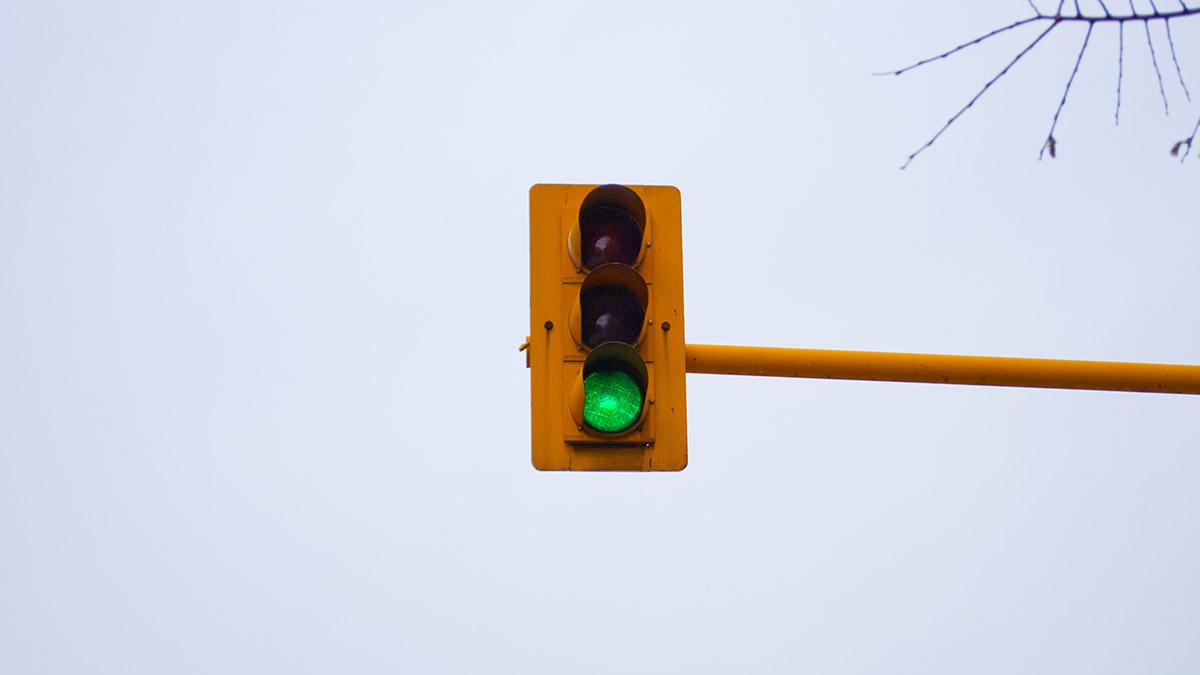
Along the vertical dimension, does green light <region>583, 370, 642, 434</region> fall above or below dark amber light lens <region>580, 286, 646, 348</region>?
below

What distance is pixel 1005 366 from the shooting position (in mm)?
4859

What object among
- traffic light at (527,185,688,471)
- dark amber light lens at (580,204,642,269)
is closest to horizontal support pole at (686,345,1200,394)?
traffic light at (527,185,688,471)

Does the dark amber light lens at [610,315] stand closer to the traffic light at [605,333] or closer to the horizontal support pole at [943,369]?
the traffic light at [605,333]

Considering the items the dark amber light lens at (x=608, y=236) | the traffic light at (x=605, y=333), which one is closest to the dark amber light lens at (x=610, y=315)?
the traffic light at (x=605, y=333)

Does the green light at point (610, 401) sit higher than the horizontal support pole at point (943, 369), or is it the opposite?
the horizontal support pole at point (943, 369)

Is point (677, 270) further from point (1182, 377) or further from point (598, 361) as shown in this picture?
point (1182, 377)

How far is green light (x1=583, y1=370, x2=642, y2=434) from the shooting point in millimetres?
4602

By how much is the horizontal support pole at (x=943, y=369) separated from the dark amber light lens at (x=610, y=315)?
187 millimetres

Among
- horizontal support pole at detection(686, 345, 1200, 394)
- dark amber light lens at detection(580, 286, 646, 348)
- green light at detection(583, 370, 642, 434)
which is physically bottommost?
green light at detection(583, 370, 642, 434)

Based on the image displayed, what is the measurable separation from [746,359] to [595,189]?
65cm

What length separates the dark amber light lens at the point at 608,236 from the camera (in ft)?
15.7

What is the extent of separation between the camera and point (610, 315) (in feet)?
15.4

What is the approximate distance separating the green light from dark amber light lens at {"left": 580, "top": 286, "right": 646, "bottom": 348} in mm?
100

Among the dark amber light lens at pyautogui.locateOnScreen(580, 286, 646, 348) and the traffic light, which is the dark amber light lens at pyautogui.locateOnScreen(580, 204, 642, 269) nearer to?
the traffic light
